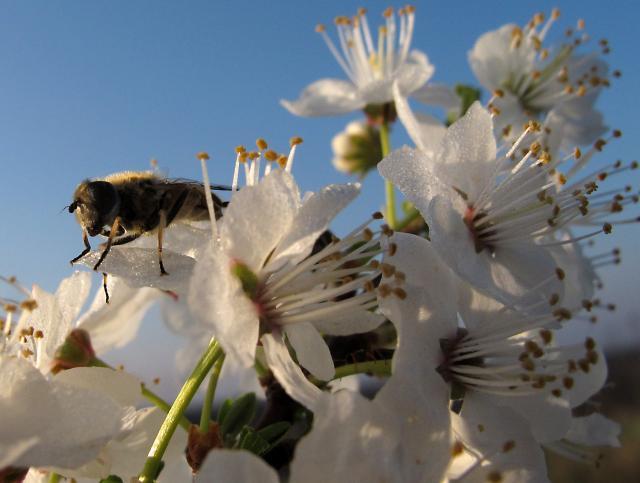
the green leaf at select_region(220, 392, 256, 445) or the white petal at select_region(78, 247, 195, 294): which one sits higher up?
the white petal at select_region(78, 247, 195, 294)

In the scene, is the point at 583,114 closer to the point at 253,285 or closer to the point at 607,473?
the point at 253,285

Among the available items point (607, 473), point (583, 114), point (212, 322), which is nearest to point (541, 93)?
point (583, 114)

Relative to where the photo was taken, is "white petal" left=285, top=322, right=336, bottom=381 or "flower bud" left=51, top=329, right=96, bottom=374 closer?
"white petal" left=285, top=322, right=336, bottom=381

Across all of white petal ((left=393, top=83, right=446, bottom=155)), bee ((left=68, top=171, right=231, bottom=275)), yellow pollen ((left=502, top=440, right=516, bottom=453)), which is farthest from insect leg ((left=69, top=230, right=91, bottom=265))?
yellow pollen ((left=502, top=440, right=516, bottom=453))

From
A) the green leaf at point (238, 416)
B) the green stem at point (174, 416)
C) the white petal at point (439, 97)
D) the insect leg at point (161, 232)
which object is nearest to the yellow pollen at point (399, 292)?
the green stem at point (174, 416)

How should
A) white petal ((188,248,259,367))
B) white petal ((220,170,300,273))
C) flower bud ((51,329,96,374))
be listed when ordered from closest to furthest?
white petal ((188,248,259,367))
white petal ((220,170,300,273))
flower bud ((51,329,96,374))

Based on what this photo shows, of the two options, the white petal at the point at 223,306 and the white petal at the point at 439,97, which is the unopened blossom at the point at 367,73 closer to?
the white petal at the point at 439,97

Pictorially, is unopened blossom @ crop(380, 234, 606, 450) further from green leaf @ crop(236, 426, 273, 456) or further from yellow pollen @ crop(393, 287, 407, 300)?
green leaf @ crop(236, 426, 273, 456)
